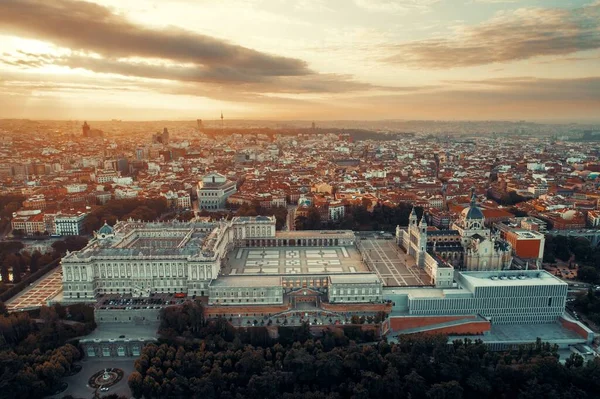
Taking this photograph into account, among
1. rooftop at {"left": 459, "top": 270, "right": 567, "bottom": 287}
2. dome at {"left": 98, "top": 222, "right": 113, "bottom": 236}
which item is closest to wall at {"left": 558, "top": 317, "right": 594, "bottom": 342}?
rooftop at {"left": 459, "top": 270, "right": 567, "bottom": 287}

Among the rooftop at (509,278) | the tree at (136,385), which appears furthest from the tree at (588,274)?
the tree at (136,385)

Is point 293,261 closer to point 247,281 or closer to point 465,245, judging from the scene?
point 247,281

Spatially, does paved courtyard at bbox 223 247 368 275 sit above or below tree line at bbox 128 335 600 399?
above

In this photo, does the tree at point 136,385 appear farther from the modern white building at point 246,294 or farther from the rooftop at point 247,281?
the rooftop at point 247,281

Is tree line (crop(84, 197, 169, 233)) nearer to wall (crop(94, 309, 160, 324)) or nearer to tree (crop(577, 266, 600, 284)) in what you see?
wall (crop(94, 309, 160, 324))

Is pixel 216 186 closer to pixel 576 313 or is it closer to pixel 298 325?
pixel 298 325

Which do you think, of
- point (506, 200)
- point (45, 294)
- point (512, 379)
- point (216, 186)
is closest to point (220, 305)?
point (45, 294)
